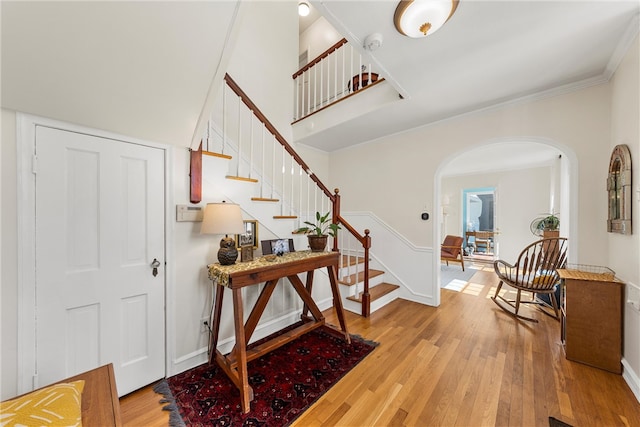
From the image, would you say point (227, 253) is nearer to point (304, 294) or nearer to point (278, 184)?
point (304, 294)

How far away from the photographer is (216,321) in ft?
6.35

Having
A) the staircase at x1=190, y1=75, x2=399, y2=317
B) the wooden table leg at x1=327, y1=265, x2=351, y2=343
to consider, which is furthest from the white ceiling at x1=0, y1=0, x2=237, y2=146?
the wooden table leg at x1=327, y1=265, x2=351, y2=343

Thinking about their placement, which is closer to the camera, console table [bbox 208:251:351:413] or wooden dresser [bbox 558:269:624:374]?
console table [bbox 208:251:351:413]

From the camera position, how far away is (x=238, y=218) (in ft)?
5.90

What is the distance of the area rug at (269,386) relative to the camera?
149 cm

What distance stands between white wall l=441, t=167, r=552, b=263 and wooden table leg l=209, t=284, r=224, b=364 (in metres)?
7.11

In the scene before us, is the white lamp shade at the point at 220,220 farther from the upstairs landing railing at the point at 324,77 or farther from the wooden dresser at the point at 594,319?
Answer: the wooden dresser at the point at 594,319

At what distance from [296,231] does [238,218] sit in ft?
2.82

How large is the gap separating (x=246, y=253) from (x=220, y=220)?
43cm

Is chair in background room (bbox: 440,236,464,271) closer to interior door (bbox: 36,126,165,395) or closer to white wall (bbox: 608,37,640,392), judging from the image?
white wall (bbox: 608,37,640,392)

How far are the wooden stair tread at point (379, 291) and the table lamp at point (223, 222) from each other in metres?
1.91

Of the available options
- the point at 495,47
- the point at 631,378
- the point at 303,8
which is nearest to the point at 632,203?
the point at 631,378

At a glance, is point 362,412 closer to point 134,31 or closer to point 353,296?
point 353,296

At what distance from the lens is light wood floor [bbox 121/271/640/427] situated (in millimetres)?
1470
